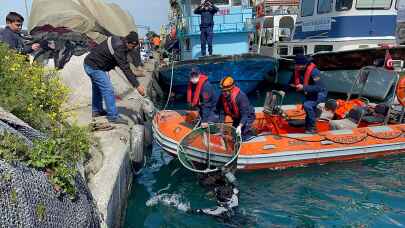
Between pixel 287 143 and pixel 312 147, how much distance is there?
0.49 m

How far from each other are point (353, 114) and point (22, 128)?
6787 mm

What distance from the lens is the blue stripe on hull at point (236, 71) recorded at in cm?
1206

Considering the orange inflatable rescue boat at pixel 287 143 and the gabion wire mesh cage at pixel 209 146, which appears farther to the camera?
the orange inflatable rescue boat at pixel 287 143

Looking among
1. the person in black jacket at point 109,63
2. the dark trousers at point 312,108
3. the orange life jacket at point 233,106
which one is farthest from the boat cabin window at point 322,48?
the person in black jacket at point 109,63

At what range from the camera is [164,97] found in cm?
1531

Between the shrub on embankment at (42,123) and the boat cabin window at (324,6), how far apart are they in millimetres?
10215

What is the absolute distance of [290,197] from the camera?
20.0ft

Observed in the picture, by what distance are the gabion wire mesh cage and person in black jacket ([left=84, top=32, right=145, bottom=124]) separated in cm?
120

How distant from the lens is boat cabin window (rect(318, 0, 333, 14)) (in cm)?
1279

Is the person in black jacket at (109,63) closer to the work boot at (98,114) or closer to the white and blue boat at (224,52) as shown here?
the work boot at (98,114)

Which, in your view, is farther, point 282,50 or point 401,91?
point 282,50

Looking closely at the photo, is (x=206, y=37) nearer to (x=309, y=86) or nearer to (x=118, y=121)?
(x=309, y=86)

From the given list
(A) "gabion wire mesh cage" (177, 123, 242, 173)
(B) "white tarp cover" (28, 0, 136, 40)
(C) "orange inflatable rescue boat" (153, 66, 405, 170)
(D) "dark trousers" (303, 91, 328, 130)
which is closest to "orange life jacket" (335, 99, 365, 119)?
(C) "orange inflatable rescue boat" (153, 66, 405, 170)

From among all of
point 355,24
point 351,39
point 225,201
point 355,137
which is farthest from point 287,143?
point 355,24
